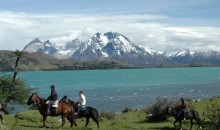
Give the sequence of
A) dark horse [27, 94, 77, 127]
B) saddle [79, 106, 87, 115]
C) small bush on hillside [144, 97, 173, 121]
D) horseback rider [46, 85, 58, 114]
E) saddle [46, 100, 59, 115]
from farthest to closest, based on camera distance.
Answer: small bush on hillside [144, 97, 173, 121] → saddle [79, 106, 87, 115] → dark horse [27, 94, 77, 127] → saddle [46, 100, 59, 115] → horseback rider [46, 85, 58, 114]

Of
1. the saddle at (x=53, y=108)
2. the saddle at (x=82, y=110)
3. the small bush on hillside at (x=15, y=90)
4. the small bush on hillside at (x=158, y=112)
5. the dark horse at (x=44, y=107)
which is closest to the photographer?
the saddle at (x=53, y=108)

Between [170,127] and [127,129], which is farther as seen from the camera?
[170,127]

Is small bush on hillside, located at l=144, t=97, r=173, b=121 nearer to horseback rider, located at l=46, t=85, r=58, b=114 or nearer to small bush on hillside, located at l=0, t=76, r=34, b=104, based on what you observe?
horseback rider, located at l=46, t=85, r=58, b=114

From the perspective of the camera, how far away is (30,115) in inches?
1345

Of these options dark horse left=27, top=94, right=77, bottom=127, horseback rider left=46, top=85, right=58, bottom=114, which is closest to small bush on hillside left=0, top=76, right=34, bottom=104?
dark horse left=27, top=94, right=77, bottom=127

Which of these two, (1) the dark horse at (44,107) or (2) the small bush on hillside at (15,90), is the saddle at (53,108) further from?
(2) the small bush on hillside at (15,90)

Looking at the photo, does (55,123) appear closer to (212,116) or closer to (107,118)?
(107,118)

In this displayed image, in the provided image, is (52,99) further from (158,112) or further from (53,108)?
(158,112)

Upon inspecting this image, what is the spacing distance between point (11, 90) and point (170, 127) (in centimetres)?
2347

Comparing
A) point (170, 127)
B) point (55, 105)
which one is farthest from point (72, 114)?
point (170, 127)

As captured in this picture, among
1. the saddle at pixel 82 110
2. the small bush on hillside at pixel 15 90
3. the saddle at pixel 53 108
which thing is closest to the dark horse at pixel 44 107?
the saddle at pixel 53 108

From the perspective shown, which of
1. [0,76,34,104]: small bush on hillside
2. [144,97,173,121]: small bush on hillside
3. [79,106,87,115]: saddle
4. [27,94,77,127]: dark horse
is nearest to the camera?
[27,94,77,127]: dark horse

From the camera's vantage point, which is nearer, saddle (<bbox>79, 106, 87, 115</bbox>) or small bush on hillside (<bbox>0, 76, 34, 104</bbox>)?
saddle (<bbox>79, 106, 87, 115</bbox>)

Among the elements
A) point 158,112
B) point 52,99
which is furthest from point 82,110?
point 158,112
